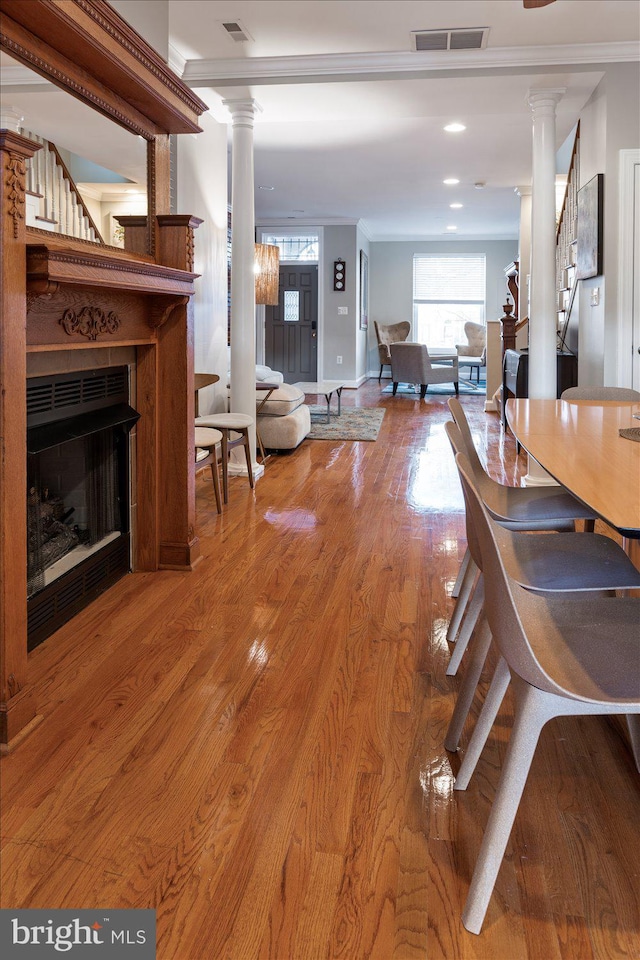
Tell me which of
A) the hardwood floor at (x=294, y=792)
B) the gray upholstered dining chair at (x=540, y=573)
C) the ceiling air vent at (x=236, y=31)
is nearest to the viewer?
the hardwood floor at (x=294, y=792)

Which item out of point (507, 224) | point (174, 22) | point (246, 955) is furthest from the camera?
point (507, 224)

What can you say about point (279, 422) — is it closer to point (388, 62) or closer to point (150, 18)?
point (388, 62)

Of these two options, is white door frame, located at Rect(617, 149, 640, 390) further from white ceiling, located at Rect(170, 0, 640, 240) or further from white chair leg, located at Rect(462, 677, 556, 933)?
white chair leg, located at Rect(462, 677, 556, 933)

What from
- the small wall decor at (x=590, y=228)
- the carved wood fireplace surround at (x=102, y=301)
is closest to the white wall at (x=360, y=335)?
the small wall decor at (x=590, y=228)

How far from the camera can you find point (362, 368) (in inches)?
571

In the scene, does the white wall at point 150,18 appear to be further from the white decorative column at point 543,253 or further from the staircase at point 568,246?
the staircase at point 568,246

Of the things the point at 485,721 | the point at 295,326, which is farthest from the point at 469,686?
the point at 295,326

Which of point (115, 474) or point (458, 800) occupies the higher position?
point (115, 474)

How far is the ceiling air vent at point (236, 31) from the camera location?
440 centimetres

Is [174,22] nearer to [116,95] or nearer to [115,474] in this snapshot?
[116,95]

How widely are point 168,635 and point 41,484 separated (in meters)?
0.72

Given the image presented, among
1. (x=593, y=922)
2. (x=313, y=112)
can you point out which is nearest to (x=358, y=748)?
(x=593, y=922)

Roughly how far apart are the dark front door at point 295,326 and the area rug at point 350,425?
3509 millimetres

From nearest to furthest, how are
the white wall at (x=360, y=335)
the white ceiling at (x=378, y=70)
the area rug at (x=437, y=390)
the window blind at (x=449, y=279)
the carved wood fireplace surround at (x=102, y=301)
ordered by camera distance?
1. the carved wood fireplace surround at (x=102, y=301)
2. the white ceiling at (x=378, y=70)
3. the area rug at (x=437, y=390)
4. the white wall at (x=360, y=335)
5. the window blind at (x=449, y=279)
